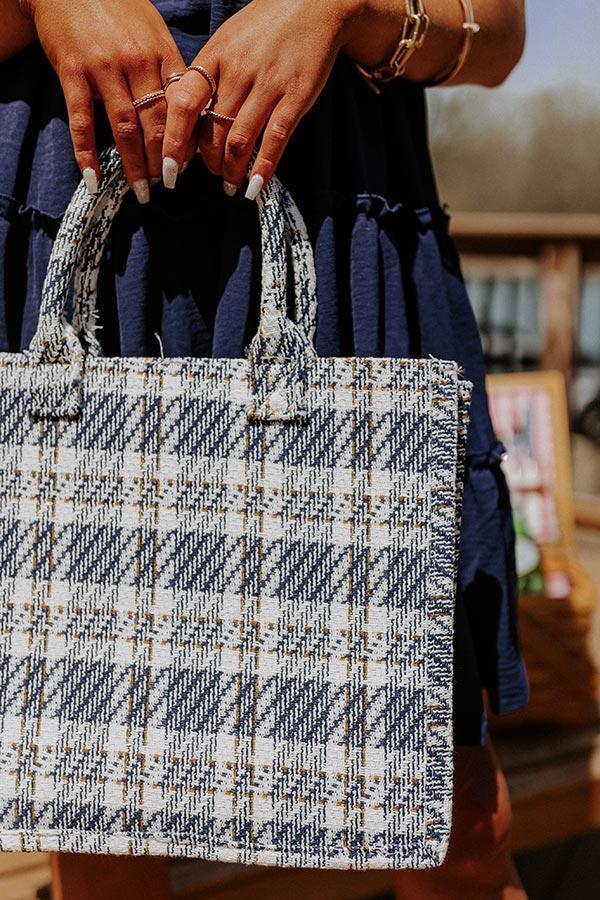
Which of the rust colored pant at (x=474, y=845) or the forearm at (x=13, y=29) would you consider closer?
the forearm at (x=13, y=29)

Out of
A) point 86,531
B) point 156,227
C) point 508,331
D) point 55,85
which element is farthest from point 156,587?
point 508,331

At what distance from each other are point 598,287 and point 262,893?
2.25 meters

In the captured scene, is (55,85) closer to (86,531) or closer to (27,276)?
(27,276)

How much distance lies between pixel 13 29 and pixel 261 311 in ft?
1.01

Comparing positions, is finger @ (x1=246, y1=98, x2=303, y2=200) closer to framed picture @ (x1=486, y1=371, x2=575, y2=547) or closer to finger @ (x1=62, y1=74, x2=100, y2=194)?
finger @ (x1=62, y1=74, x2=100, y2=194)

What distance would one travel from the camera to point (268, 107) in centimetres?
63

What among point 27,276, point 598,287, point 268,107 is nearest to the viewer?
point 268,107

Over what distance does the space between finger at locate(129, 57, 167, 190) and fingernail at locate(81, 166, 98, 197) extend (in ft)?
0.15

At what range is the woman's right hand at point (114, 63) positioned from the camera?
2.02 ft

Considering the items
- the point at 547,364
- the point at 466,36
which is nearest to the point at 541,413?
the point at 547,364

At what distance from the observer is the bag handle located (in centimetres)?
64

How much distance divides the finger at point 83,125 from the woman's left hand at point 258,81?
0.22 feet

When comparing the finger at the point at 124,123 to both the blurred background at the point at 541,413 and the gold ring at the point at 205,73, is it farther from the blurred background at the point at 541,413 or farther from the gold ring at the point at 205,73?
the blurred background at the point at 541,413

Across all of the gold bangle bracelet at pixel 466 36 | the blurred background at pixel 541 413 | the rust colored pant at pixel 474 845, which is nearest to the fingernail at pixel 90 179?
the gold bangle bracelet at pixel 466 36
